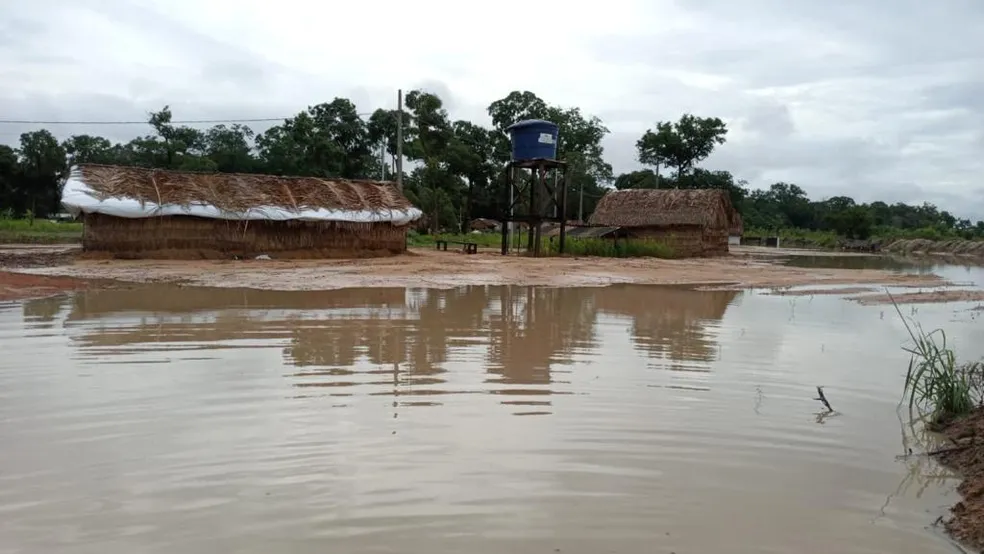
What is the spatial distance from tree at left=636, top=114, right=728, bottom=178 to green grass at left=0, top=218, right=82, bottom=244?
1577 inches

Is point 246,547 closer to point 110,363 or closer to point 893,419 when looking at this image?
point 110,363

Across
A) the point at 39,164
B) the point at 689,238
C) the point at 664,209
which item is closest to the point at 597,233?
the point at 664,209

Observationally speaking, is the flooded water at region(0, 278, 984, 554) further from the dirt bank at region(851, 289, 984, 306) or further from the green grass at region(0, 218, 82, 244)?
the green grass at region(0, 218, 82, 244)

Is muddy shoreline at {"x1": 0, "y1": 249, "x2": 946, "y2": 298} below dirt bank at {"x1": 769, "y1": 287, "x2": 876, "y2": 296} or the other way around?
the other way around

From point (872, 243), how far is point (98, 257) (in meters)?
49.7

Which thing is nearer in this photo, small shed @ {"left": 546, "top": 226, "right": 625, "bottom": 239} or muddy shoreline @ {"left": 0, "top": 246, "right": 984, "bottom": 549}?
muddy shoreline @ {"left": 0, "top": 246, "right": 984, "bottom": 549}

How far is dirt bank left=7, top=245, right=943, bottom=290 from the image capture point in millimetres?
14430

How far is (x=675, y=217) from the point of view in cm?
3297

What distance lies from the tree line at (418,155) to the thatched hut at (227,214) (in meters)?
8.55

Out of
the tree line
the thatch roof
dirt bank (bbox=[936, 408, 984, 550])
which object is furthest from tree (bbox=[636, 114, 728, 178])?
dirt bank (bbox=[936, 408, 984, 550])

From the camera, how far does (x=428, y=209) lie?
129 feet

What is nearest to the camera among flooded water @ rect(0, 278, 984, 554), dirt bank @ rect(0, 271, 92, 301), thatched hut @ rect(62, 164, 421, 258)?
flooded water @ rect(0, 278, 984, 554)

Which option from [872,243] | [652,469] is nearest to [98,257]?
[652,469]

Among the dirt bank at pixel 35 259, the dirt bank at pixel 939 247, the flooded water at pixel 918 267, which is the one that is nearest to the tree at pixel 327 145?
the dirt bank at pixel 35 259
